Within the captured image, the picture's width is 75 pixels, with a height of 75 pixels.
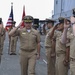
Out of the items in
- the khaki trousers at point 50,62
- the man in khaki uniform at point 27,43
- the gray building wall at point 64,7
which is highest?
the gray building wall at point 64,7

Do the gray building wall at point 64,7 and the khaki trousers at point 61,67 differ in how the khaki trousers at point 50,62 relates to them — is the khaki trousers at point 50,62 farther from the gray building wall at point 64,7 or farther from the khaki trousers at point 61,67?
the gray building wall at point 64,7

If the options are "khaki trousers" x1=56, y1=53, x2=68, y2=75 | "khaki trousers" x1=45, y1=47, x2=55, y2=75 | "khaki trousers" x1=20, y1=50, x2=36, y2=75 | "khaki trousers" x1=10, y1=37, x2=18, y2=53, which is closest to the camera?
"khaki trousers" x1=56, y1=53, x2=68, y2=75

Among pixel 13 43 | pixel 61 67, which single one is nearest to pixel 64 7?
pixel 13 43

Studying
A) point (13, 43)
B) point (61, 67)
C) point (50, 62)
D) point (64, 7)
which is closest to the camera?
point (61, 67)

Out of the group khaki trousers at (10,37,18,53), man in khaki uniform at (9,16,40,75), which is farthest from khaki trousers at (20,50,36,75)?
khaki trousers at (10,37,18,53)

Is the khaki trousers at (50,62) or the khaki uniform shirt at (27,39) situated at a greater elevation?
the khaki uniform shirt at (27,39)

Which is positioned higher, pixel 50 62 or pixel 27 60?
pixel 27 60

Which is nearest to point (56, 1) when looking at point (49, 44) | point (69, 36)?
point (49, 44)

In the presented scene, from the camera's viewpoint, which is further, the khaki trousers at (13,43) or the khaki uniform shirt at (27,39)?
the khaki trousers at (13,43)

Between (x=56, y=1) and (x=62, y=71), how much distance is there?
32479mm

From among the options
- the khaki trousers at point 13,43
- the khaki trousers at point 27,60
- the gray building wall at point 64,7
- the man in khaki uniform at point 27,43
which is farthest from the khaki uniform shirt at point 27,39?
the gray building wall at point 64,7

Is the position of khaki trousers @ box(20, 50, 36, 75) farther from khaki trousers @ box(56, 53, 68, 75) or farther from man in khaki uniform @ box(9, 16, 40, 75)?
khaki trousers @ box(56, 53, 68, 75)

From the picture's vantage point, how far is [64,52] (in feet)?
25.7

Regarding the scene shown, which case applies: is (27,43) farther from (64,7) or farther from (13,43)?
(64,7)
